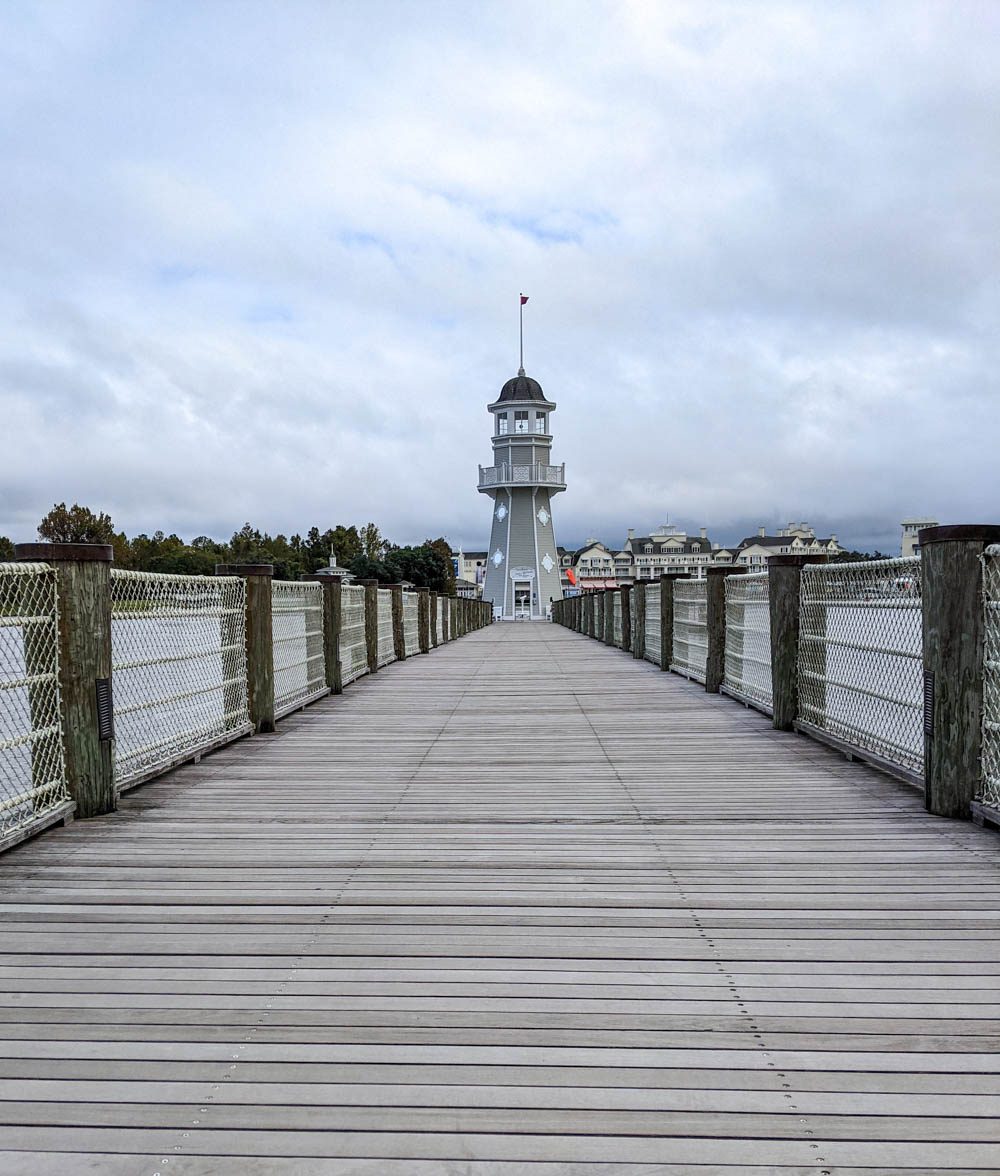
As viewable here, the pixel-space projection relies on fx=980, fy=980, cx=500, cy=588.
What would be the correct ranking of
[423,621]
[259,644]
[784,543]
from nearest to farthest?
1. [259,644]
2. [423,621]
3. [784,543]

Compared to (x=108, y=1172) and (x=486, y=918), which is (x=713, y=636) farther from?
(x=108, y=1172)

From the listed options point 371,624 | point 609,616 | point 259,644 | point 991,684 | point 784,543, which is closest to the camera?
point 991,684

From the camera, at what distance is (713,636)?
431 inches

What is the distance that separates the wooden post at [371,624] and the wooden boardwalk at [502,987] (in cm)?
842

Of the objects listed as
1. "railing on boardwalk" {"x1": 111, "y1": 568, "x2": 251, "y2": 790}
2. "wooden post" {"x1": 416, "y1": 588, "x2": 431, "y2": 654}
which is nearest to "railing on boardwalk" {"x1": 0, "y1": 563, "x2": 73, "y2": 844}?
"railing on boardwalk" {"x1": 111, "y1": 568, "x2": 251, "y2": 790}

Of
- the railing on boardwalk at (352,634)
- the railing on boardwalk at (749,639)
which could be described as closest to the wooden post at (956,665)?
the railing on boardwalk at (749,639)

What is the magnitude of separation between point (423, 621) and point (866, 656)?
14.2 metres

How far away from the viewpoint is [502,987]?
2.71 meters

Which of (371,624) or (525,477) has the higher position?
(525,477)

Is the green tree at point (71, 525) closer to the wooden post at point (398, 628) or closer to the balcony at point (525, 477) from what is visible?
the balcony at point (525, 477)

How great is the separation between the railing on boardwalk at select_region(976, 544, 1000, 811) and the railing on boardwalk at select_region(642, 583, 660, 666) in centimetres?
1015

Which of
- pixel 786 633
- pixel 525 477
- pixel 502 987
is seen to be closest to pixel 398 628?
pixel 786 633

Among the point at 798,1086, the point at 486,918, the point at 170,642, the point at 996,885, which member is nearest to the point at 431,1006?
the point at 486,918

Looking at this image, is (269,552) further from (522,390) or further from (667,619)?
(667,619)
